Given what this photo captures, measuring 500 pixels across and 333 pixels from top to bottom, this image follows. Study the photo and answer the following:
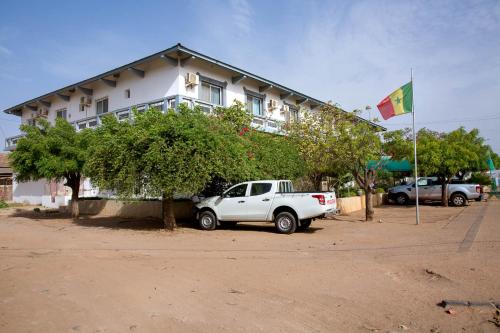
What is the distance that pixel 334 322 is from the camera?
4.61 metres

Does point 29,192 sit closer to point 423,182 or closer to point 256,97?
point 256,97

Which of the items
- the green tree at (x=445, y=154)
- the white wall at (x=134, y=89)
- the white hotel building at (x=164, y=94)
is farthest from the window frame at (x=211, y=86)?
the green tree at (x=445, y=154)

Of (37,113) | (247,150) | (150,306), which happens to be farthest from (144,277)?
(37,113)

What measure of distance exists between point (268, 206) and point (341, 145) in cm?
474

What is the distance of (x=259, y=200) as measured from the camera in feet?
41.8

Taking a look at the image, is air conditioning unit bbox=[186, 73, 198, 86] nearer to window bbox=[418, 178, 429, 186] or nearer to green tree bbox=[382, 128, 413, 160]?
green tree bbox=[382, 128, 413, 160]

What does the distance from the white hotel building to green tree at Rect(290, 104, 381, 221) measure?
257cm

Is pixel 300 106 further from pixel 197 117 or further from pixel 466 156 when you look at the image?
pixel 197 117

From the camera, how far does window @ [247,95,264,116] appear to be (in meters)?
22.1

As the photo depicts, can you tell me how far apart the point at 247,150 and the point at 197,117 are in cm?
242

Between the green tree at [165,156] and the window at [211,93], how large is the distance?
20.6ft

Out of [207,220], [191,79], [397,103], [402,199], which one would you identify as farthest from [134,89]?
[402,199]

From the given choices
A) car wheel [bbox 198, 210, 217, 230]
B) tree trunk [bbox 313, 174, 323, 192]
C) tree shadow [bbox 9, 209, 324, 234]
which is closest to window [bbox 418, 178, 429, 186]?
tree trunk [bbox 313, 174, 323, 192]

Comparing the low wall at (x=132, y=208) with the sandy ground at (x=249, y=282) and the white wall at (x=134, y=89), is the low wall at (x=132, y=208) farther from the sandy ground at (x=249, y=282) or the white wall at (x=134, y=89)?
the sandy ground at (x=249, y=282)
